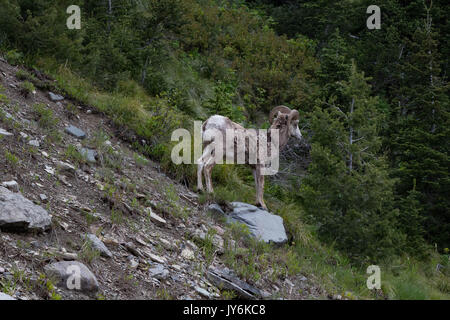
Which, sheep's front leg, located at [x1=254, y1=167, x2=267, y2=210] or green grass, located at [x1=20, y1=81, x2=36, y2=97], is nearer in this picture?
green grass, located at [x1=20, y1=81, x2=36, y2=97]

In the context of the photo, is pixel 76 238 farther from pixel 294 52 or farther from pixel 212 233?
pixel 294 52

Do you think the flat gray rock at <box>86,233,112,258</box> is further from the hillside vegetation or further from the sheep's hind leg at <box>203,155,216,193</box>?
the sheep's hind leg at <box>203,155,216,193</box>

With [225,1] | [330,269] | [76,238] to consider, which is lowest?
[330,269]

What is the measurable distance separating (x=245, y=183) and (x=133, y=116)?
299 cm

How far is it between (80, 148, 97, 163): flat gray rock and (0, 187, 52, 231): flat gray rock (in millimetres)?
2324

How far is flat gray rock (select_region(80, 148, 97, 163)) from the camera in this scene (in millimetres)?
7484

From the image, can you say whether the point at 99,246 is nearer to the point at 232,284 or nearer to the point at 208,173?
the point at 232,284

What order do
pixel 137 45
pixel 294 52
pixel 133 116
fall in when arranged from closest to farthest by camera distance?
pixel 133 116 < pixel 137 45 < pixel 294 52

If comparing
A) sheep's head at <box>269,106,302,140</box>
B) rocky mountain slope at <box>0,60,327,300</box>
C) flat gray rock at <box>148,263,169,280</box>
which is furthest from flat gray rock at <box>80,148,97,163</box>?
sheep's head at <box>269,106,302,140</box>

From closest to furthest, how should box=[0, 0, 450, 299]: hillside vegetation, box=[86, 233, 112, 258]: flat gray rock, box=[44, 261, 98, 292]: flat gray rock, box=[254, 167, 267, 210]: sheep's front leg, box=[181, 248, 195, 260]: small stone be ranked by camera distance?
1. box=[44, 261, 98, 292]: flat gray rock
2. box=[86, 233, 112, 258]: flat gray rock
3. box=[181, 248, 195, 260]: small stone
4. box=[0, 0, 450, 299]: hillside vegetation
5. box=[254, 167, 267, 210]: sheep's front leg

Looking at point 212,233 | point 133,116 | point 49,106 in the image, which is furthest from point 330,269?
point 49,106

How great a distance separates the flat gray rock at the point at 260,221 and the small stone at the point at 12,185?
3.70m

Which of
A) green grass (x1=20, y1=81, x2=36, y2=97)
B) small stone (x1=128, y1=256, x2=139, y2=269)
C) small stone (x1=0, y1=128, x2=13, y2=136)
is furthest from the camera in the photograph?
green grass (x1=20, y1=81, x2=36, y2=97)

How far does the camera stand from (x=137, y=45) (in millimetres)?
11914
